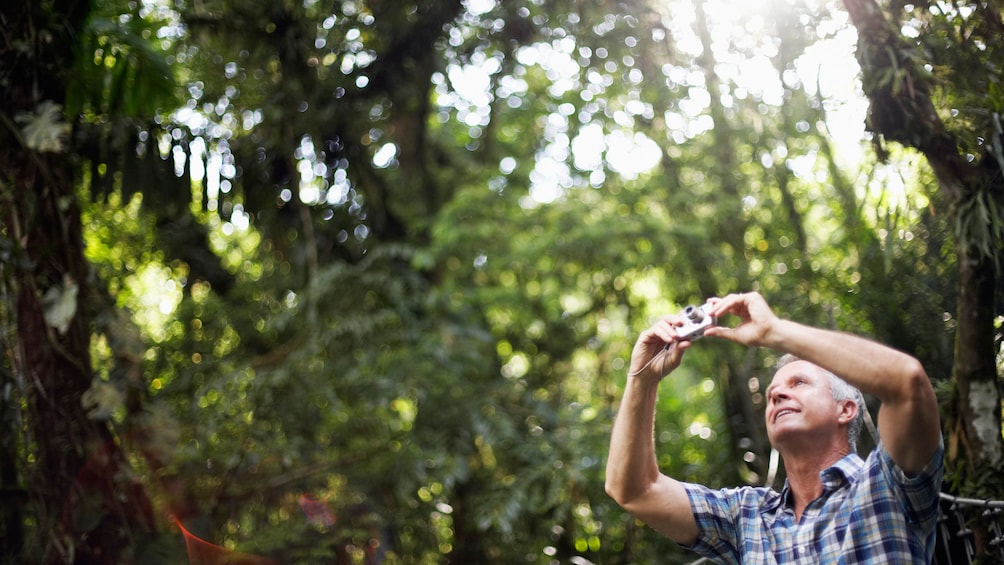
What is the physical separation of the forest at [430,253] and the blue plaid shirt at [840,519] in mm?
926

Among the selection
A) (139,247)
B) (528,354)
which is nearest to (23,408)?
(139,247)

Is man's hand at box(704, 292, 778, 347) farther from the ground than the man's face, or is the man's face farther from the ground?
man's hand at box(704, 292, 778, 347)

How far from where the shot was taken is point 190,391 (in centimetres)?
558

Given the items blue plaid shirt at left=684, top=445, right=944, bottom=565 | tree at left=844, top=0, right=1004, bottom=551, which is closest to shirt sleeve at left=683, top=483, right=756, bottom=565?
blue plaid shirt at left=684, top=445, right=944, bottom=565

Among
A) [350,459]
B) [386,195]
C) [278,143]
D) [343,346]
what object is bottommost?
[350,459]

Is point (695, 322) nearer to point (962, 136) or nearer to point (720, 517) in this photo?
point (720, 517)

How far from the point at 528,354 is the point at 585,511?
153 centimetres

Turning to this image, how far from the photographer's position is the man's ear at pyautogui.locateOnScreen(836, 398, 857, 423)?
1481 mm

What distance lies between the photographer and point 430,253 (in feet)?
18.4

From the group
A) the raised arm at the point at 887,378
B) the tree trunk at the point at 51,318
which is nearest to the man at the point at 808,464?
→ the raised arm at the point at 887,378

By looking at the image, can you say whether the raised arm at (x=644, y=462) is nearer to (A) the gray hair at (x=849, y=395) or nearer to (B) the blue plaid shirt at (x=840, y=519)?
(B) the blue plaid shirt at (x=840, y=519)

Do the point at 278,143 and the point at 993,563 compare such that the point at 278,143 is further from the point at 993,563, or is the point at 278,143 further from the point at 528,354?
the point at 993,563

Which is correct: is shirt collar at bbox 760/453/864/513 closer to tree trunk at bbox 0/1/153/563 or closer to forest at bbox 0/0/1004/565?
forest at bbox 0/0/1004/565

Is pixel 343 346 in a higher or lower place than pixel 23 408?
lower
